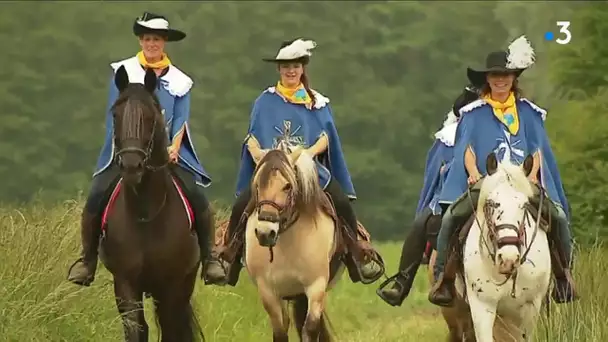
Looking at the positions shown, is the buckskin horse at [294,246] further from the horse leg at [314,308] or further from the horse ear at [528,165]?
the horse ear at [528,165]

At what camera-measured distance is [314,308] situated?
10109mm

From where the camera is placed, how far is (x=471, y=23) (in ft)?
157

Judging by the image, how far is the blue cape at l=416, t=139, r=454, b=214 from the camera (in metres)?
11.8

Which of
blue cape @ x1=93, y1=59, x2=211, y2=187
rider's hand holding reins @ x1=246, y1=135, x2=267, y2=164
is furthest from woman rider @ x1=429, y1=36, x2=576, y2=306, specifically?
blue cape @ x1=93, y1=59, x2=211, y2=187

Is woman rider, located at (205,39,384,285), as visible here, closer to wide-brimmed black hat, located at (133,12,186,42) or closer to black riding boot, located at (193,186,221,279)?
black riding boot, located at (193,186,221,279)

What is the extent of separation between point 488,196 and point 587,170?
8.53 metres

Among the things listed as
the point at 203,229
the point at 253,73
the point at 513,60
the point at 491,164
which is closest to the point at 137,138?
the point at 203,229

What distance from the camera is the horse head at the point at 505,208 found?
28.0ft

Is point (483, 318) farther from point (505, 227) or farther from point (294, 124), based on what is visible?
point (294, 124)

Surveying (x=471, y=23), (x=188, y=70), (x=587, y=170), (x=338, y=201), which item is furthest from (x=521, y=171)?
(x=471, y=23)

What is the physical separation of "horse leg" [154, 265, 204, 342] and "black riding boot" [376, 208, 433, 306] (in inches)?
78.5

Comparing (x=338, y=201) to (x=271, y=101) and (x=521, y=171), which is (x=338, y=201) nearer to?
(x=271, y=101)

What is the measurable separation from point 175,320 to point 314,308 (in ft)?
4.03

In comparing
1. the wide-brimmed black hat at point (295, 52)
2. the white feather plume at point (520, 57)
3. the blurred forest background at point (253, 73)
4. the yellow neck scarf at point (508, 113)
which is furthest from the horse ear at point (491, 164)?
the blurred forest background at point (253, 73)
